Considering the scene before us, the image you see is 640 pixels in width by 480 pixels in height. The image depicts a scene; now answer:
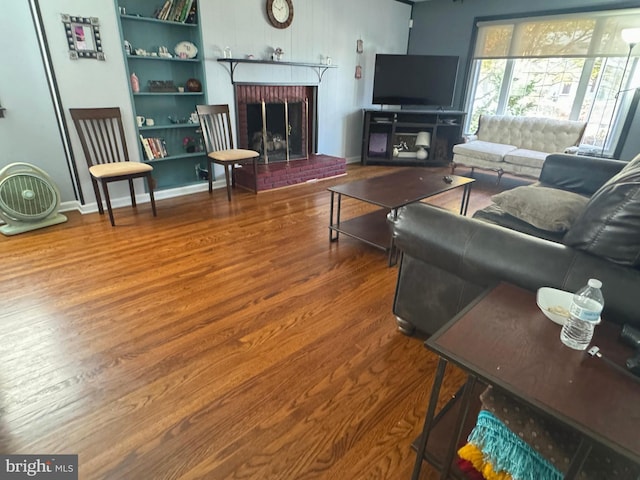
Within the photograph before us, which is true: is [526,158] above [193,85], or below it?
below

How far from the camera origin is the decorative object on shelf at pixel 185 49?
12.1 ft

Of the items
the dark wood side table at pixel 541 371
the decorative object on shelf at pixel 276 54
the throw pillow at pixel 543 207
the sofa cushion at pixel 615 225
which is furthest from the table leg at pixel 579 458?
the decorative object on shelf at pixel 276 54

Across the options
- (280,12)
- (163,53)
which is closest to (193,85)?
(163,53)

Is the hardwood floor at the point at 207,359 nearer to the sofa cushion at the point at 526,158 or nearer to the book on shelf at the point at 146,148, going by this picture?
the book on shelf at the point at 146,148

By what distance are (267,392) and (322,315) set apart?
1.96ft

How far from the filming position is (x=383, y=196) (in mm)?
2670

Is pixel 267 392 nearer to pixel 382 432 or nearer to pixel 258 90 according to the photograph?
pixel 382 432

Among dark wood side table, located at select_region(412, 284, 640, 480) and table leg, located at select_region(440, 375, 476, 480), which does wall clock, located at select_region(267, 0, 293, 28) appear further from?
table leg, located at select_region(440, 375, 476, 480)

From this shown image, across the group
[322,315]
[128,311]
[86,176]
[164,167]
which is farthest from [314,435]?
[164,167]

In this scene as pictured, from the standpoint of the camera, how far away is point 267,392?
151cm

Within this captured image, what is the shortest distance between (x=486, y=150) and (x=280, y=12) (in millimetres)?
3007

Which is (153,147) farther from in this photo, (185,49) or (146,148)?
(185,49)

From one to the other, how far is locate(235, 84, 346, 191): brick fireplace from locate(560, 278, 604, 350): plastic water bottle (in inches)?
141

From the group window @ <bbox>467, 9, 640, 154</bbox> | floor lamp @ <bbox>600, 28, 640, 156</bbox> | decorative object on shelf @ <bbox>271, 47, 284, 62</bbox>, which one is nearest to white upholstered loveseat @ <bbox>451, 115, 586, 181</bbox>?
window @ <bbox>467, 9, 640, 154</bbox>
